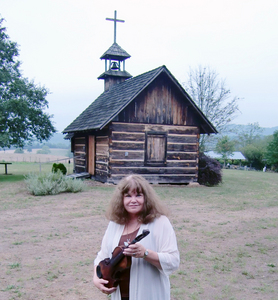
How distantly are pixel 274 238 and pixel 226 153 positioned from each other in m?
41.7

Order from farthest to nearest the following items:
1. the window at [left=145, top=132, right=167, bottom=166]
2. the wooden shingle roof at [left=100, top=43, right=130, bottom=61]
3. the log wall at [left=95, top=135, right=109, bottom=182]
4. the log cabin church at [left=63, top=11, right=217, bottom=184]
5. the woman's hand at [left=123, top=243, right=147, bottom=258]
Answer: the wooden shingle roof at [left=100, top=43, right=130, bottom=61], the window at [left=145, top=132, right=167, bottom=166], the log wall at [left=95, top=135, right=109, bottom=182], the log cabin church at [left=63, top=11, right=217, bottom=184], the woman's hand at [left=123, top=243, right=147, bottom=258]

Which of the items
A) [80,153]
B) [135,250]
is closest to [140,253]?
[135,250]

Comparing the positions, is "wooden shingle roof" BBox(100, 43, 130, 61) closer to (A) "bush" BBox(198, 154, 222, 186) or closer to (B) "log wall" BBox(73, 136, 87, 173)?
(B) "log wall" BBox(73, 136, 87, 173)

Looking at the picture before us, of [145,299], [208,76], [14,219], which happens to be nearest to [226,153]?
[208,76]

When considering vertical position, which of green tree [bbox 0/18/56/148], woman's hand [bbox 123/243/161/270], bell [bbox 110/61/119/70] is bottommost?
woman's hand [bbox 123/243/161/270]

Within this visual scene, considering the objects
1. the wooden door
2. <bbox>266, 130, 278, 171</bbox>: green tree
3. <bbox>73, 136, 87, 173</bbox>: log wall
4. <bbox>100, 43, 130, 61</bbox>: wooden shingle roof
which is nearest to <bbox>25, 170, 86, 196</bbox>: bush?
the wooden door

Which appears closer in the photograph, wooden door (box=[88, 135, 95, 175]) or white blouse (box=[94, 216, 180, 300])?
white blouse (box=[94, 216, 180, 300])

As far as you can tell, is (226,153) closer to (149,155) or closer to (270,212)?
(149,155)

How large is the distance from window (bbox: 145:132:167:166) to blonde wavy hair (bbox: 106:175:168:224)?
42.3 feet

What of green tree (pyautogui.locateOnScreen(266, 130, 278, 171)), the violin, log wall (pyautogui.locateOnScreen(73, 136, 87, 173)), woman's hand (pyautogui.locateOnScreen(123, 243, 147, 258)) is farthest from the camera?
green tree (pyautogui.locateOnScreen(266, 130, 278, 171))

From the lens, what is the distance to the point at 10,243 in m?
6.22

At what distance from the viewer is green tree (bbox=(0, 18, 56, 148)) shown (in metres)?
17.8

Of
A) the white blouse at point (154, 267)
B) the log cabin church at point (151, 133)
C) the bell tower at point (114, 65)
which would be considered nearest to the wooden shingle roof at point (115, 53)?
the bell tower at point (114, 65)

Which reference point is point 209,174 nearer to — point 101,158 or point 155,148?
point 155,148
